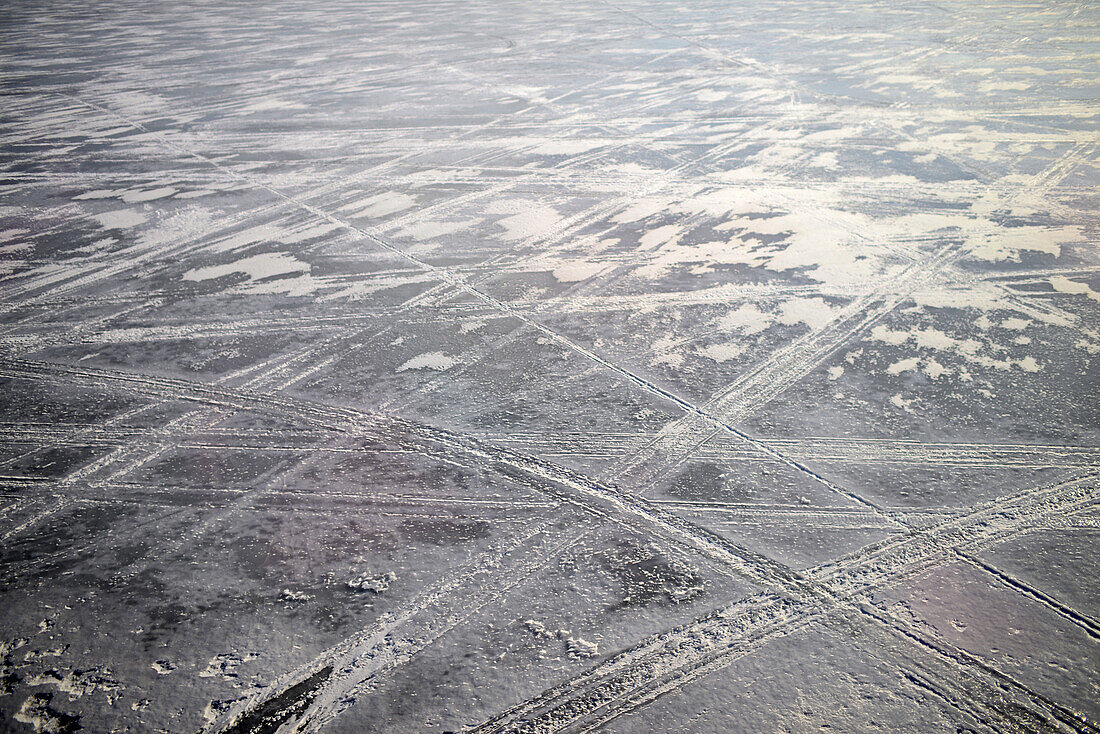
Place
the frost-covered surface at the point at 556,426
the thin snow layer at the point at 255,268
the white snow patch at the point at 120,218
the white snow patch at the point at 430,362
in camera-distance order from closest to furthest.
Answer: the frost-covered surface at the point at 556,426
the white snow patch at the point at 430,362
the thin snow layer at the point at 255,268
the white snow patch at the point at 120,218

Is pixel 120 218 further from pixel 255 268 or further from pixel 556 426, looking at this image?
pixel 556 426

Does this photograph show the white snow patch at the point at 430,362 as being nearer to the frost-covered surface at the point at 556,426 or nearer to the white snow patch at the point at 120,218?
the frost-covered surface at the point at 556,426

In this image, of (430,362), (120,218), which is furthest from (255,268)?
(430,362)

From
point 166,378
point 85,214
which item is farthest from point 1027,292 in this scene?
point 85,214

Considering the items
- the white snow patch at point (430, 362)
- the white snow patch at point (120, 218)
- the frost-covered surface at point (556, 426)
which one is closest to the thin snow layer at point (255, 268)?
the frost-covered surface at point (556, 426)

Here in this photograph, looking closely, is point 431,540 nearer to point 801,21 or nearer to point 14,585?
point 14,585

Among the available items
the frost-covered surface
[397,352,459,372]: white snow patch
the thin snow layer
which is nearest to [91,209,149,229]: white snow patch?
the frost-covered surface

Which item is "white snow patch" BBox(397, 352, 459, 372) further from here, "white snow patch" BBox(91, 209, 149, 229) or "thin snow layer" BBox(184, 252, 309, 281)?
"white snow patch" BBox(91, 209, 149, 229)

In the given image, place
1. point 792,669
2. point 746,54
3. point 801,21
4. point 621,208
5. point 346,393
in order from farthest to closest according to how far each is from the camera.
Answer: point 801,21, point 746,54, point 621,208, point 346,393, point 792,669
